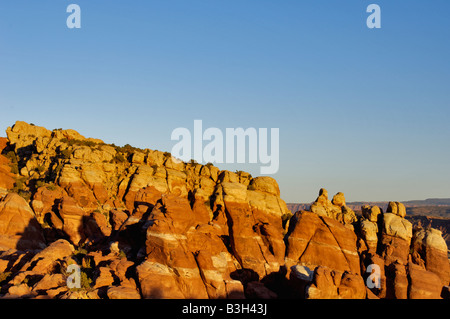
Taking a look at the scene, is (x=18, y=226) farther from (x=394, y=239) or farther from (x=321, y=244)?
(x=394, y=239)

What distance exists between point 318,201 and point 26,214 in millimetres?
32617

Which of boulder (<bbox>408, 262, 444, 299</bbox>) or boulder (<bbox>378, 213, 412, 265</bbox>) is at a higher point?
boulder (<bbox>378, 213, 412, 265</bbox>)

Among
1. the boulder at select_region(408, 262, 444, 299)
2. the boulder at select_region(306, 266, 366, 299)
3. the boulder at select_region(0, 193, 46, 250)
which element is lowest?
the boulder at select_region(408, 262, 444, 299)

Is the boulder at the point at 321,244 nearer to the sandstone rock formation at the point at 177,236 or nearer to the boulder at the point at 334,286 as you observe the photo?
the sandstone rock formation at the point at 177,236

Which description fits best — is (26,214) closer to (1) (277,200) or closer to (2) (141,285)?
(2) (141,285)

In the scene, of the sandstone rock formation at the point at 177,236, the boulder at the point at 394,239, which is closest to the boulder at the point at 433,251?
the sandstone rock formation at the point at 177,236

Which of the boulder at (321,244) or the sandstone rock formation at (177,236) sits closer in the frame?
the sandstone rock formation at (177,236)

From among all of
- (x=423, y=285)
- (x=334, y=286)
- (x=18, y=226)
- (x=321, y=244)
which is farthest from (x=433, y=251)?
(x=18, y=226)

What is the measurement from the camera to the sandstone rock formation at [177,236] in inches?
1118

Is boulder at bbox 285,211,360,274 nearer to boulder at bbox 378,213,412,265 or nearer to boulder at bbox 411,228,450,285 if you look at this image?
boulder at bbox 378,213,412,265

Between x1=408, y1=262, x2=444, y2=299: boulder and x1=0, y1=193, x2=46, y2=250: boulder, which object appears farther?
x1=0, y1=193, x2=46, y2=250: boulder

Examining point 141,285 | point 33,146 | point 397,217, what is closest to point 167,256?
point 141,285

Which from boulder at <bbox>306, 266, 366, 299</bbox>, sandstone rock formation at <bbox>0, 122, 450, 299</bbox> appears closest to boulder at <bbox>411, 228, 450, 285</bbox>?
sandstone rock formation at <bbox>0, 122, 450, 299</bbox>

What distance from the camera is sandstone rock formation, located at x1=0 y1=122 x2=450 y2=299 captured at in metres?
28.4
